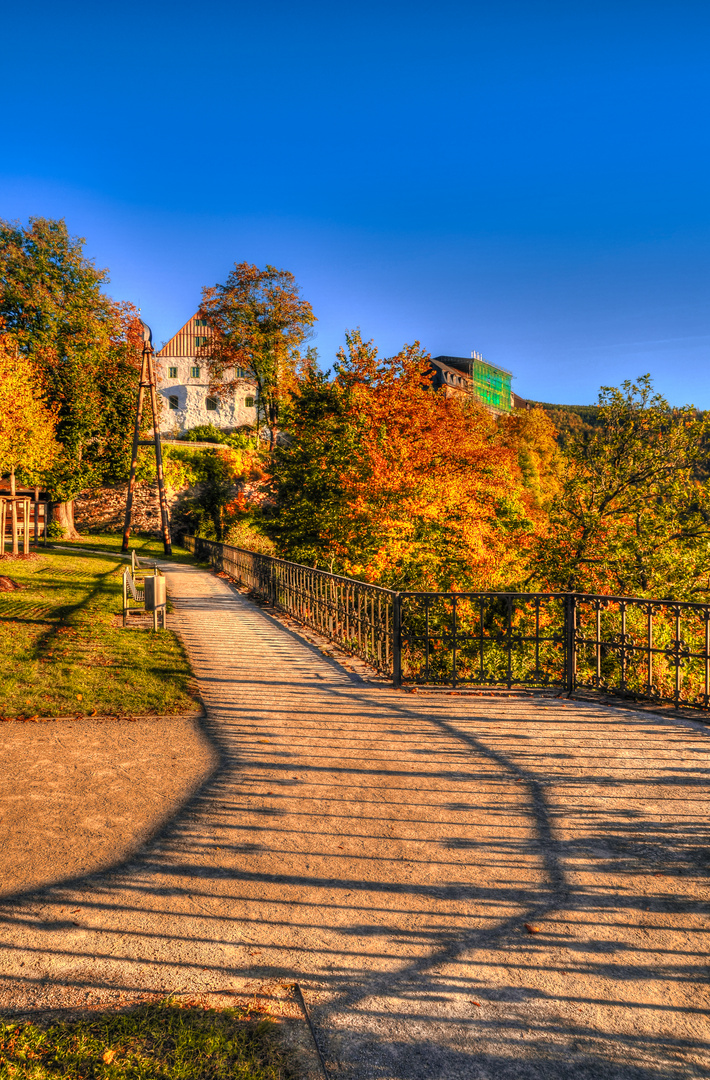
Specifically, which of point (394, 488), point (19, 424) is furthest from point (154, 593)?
point (19, 424)

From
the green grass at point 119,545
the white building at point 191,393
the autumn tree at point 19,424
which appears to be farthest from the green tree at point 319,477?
the white building at point 191,393

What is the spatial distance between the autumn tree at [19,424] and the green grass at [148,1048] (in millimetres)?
21182

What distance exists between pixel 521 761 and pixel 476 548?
921cm

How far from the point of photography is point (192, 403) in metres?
60.5

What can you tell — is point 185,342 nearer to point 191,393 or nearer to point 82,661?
point 191,393

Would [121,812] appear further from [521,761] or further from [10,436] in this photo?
[10,436]

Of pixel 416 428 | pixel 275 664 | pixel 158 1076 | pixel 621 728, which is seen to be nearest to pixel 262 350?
pixel 416 428

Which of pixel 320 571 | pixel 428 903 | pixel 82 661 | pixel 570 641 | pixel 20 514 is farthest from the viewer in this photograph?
pixel 20 514

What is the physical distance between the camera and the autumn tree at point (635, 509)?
551 inches

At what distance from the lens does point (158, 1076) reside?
220cm

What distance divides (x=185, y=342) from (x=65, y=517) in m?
34.3

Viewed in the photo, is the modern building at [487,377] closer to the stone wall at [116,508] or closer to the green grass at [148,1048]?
the stone wall at [116,508]

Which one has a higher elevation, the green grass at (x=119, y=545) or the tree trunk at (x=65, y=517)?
the tree trunk at (x=65, y=517)

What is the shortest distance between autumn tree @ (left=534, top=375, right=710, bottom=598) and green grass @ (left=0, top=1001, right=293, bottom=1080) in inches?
523
